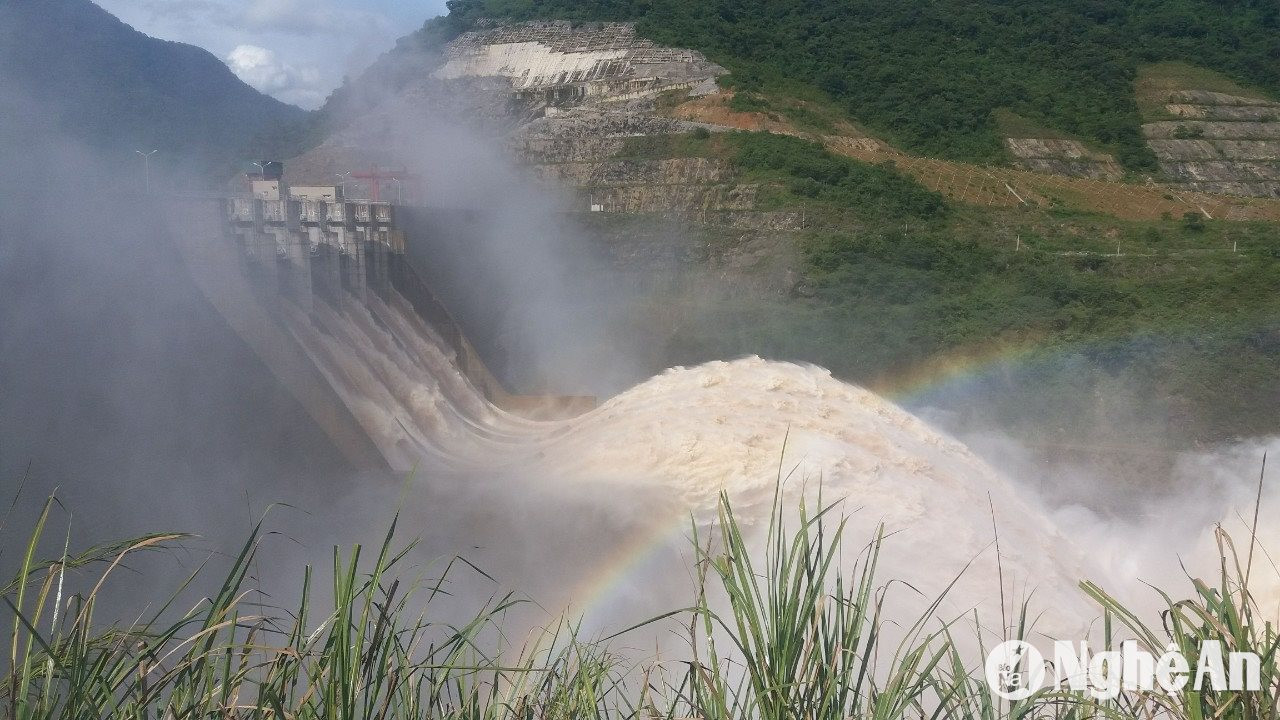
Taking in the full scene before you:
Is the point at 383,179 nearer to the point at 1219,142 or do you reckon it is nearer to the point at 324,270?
the point at 324,270

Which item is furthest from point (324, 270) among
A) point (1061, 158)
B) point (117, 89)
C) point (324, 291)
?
point (1061, 158)

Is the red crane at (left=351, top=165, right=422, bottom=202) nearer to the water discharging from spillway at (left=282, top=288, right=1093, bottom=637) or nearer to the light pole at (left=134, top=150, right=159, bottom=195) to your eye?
the light pole at (left=134, top=150, right=159, bottom=195)

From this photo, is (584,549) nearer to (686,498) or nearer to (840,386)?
(686,498)

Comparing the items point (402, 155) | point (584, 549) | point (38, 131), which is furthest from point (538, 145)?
point (584, 549)

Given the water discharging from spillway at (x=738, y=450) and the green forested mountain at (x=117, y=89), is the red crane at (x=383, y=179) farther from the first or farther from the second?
the water discharging from spillway at (x=738, y=450)

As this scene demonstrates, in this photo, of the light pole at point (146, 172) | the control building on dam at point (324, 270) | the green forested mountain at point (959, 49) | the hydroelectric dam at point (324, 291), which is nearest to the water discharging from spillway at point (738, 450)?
the hydroelectric dam at point (324, 291)

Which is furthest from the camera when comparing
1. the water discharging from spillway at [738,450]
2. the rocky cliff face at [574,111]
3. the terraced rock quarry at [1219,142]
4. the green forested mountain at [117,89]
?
the terraced rock quarry at [1219,142]
